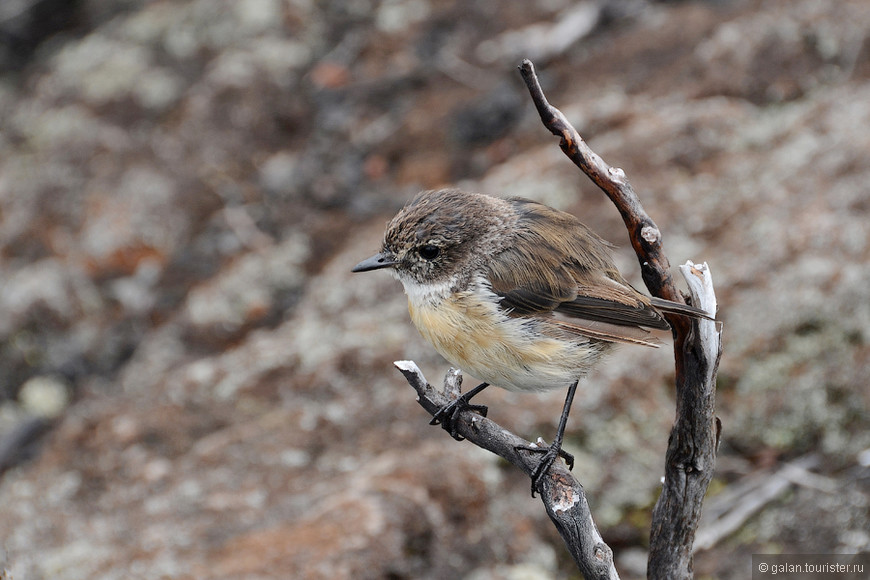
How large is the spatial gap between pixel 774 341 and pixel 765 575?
1.46 m

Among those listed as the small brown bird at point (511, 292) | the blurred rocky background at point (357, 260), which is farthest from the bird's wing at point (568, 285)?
the blurred rocky background at point (357, 260)

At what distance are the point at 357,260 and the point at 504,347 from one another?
10.1ft

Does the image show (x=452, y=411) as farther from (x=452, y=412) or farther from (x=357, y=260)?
(x=357, y=260)

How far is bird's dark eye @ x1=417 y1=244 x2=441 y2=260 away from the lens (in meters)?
3.47

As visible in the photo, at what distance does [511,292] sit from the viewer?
332cm

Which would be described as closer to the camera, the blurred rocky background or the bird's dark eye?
the bird's dark eye

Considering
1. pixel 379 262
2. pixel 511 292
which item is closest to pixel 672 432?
pixel 511 292

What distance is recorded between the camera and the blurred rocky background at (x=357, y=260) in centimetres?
429

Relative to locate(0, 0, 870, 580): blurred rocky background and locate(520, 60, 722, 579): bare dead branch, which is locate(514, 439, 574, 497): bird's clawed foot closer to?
locate(520, 60, 722, 579): bare dead branch

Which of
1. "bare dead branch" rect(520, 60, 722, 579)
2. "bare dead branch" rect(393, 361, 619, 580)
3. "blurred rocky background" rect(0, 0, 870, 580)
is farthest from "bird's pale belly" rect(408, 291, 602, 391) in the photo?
"blurred rocky background" rect(0, 0, 870, 580)

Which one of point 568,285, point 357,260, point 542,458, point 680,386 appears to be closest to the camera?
point 680,386

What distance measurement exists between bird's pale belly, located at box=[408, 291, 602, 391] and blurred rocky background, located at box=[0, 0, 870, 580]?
130cm

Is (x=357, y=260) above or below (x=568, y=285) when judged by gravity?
below

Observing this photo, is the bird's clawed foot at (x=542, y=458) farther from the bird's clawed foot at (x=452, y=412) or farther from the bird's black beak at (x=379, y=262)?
the bird's black beak at (x=379, y=262)
